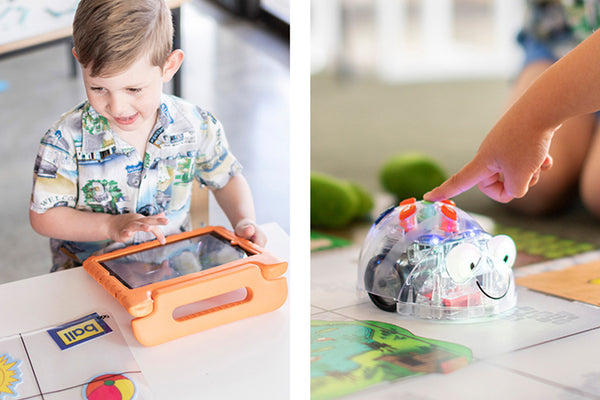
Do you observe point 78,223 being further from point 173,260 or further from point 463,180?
point 463,180

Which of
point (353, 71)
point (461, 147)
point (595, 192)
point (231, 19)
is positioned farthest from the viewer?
point (353, 71)

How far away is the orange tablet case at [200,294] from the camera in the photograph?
421 millimetres

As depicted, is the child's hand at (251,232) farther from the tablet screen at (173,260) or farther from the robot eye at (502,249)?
the robot eye at (502,249)

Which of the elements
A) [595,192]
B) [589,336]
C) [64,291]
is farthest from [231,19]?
[595,192]

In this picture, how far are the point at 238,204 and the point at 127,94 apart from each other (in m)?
0.14

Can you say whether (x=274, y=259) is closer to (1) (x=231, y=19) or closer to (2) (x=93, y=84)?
(2) (x=93, y=84)

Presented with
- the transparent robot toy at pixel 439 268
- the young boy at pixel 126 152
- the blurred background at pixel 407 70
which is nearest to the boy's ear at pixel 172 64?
the young boy at pixel 126 152

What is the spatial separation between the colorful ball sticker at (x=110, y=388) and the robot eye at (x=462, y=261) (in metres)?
0.25

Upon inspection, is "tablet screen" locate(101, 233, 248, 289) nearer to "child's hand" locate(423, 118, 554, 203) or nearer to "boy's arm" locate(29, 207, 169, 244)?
"boy's arm" locate(29, 207, 169, 244)

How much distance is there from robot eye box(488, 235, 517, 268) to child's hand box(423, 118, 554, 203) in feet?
0.13

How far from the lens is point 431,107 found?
1.83m

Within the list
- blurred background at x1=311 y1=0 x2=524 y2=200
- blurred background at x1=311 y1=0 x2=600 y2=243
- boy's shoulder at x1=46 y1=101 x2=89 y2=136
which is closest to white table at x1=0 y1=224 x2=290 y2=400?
boy's shoulder at x1=46 y1=101 x2=89 y2=136

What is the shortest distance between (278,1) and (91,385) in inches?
14.8

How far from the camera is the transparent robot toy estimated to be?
50cm
